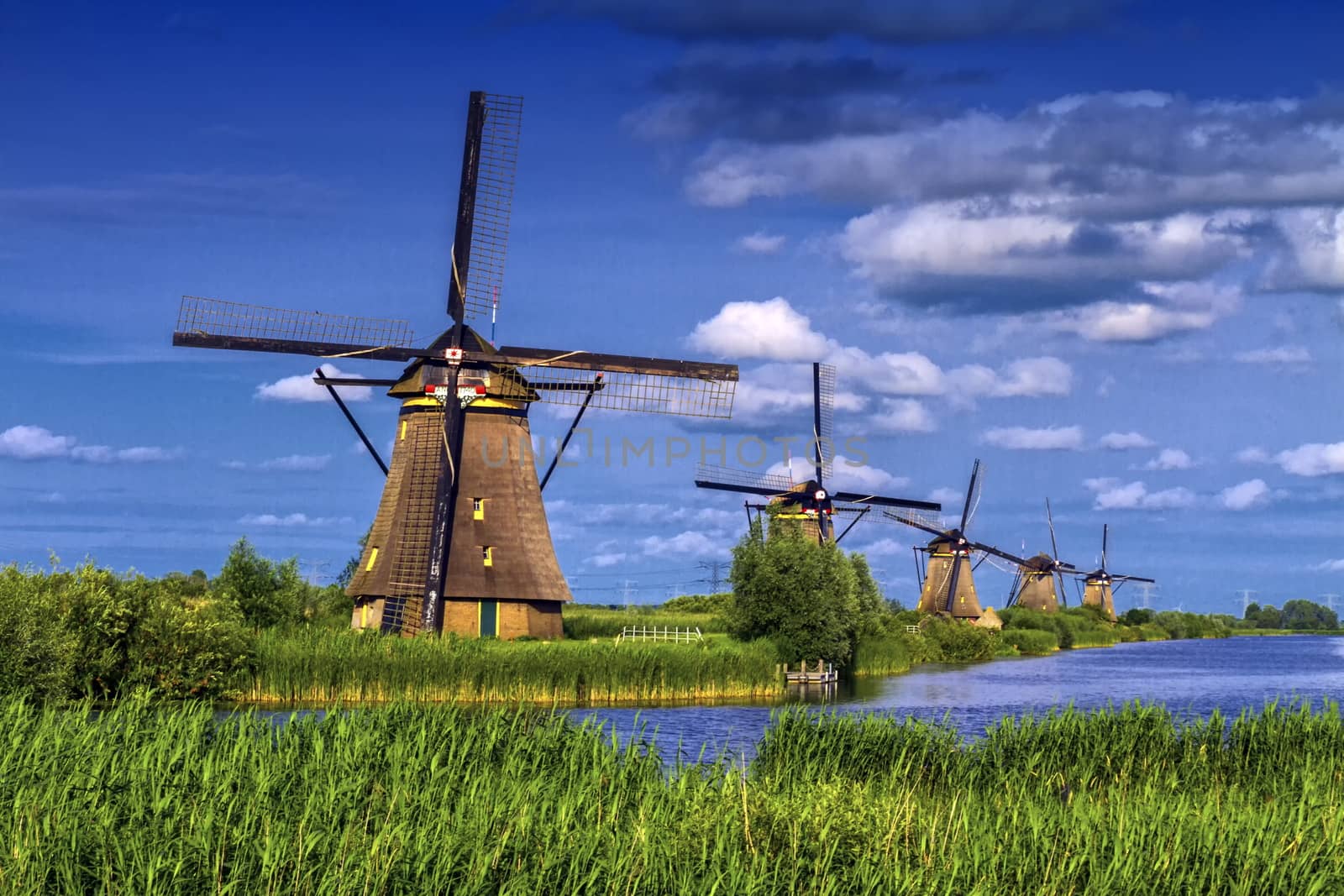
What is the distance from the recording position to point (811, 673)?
38.2 metres

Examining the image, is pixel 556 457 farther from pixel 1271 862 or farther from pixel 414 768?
pixel 1271 862

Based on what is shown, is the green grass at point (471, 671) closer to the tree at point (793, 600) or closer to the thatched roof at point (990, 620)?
the tree at point (793, 600)

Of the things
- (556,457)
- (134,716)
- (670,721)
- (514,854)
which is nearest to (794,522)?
(556,457)

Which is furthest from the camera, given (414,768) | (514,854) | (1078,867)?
(414,768)

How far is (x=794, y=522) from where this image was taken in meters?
52.9

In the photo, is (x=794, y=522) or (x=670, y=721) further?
(x=794, y=522)

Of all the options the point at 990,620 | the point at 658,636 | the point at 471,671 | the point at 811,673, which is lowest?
the point at 471,671

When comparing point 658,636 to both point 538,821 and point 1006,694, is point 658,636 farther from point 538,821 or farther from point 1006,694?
point 538,821

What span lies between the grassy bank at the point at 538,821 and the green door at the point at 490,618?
1821cm

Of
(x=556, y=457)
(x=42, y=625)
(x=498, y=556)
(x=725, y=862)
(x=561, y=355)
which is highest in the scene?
(x=561, y=355)

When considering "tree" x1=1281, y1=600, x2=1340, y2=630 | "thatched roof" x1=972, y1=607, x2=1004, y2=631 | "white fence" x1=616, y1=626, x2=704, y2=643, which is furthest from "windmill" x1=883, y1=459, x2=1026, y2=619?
"tree" x1=1281, y1=600, x2=1340, y2=630

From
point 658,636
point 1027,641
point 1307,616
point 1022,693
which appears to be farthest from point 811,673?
point 1307,616

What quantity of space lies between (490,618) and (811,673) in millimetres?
9860

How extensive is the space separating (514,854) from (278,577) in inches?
1105
